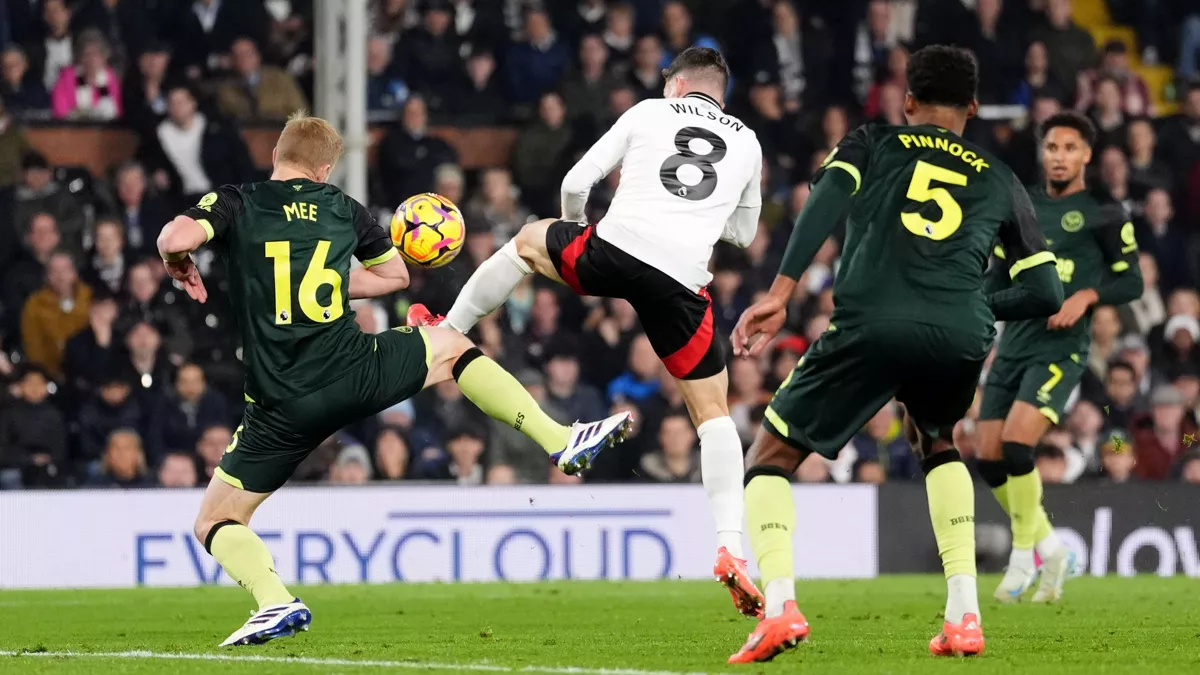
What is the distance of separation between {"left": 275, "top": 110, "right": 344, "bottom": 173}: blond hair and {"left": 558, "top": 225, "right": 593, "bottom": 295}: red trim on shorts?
41.0 inches

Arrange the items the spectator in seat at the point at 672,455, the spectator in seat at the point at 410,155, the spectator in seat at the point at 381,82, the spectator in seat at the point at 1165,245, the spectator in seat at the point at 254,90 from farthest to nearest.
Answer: the spectator in seat at the point at 1165,245
the spectator in seat at the point at 381,82
the spectator in seat at the point at 254,90
the spectator in seat at the point at 410,155
the spectator in seat at the point at 672,455

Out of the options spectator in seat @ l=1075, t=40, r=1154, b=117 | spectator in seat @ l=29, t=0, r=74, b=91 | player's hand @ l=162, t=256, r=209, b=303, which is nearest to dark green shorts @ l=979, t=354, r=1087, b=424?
player's hand @ l=162, t=256, r=209, b=303

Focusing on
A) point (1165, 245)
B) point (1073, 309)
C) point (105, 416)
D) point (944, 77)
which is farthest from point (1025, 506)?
point (1165, 245)

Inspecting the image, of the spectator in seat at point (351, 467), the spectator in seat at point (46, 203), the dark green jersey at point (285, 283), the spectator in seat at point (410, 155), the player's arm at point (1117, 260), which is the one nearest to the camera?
the dark green jersey at point (285, 283)

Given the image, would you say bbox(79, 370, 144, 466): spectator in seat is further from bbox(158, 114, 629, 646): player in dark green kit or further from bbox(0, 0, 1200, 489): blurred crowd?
bbox(158, 114, 629, 646): player in dark green kit

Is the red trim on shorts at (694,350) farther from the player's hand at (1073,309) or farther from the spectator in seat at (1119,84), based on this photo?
the spectator in seat at (1119,84)

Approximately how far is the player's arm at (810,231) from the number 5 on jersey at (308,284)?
1790 millimetres

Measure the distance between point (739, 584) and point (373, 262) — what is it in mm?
2061

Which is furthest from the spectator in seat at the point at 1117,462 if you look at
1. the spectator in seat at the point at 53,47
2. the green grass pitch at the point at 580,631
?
the spectator in seat at the point at 53,47

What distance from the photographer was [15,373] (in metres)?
13.4

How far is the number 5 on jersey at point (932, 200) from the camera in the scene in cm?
648

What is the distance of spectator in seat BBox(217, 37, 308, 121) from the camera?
15.8 meters

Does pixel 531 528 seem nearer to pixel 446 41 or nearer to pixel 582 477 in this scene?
pixel 582 477

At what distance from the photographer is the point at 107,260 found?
14.4 metres
